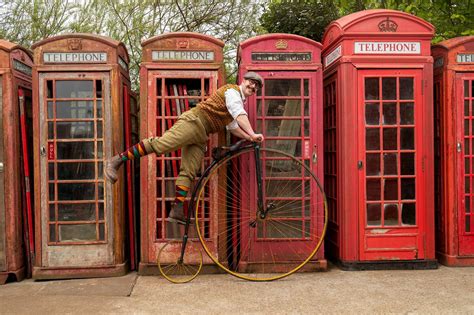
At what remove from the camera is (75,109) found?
4.79 meters

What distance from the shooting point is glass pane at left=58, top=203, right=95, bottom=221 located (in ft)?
15.8

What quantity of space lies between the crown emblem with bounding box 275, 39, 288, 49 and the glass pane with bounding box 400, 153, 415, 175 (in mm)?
1628

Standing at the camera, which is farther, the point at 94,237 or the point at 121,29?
the point at 121,29

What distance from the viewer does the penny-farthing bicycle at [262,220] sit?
482 cm

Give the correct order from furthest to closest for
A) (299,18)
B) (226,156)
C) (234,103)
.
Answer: (299,18) → (226,156) → (234,103)

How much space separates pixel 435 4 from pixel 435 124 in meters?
3.32

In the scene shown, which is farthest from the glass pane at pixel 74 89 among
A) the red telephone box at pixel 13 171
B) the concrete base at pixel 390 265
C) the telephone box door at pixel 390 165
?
the concrete base at pixel 390 265

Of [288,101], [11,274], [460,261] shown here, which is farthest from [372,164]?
[11,274]

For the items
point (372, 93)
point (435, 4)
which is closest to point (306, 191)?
point (372, 93)

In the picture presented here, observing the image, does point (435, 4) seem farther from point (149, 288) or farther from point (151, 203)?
point (149, 288)

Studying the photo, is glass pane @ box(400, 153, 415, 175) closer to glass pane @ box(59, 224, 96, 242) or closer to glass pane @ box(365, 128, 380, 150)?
glass pane @ box(365, 128, 380, 150)

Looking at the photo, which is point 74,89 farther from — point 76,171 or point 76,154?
point 76,171

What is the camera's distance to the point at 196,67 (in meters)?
4.78

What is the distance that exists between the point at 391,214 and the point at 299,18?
12.0 feet
